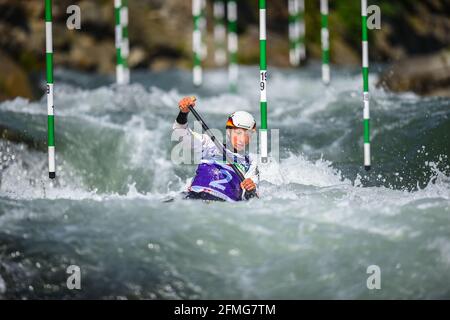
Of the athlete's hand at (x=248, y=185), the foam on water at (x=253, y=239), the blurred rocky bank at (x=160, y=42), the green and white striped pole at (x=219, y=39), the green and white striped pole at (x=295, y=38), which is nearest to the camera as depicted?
the foam on water at (x=253, y=239)

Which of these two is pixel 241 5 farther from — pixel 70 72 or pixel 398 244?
pixel 398 244

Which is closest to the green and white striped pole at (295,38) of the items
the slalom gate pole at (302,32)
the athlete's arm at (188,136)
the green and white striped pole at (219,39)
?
the slalom gate pole at (302,32)

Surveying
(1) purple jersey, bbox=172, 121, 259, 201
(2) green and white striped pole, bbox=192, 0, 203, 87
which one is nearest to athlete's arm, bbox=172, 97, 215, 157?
(1) purple jersey, bbox=172, 121, 259, 201

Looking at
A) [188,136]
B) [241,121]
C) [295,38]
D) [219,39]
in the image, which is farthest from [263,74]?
[295,38]

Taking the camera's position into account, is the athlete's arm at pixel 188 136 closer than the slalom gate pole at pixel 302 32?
Yes

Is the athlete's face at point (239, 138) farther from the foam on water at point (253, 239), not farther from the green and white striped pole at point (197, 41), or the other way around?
the green and white striped pole at point (197, 41)

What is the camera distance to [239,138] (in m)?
7.13

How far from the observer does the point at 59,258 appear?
→ 19.4ft

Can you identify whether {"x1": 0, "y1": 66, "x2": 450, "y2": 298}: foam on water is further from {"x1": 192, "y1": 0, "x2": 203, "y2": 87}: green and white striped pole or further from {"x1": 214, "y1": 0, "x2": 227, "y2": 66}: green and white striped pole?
{"x1": 214, "y1": 0, "x2": 227, "y2": 66}: green and white striped pole

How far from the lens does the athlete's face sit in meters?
7.11

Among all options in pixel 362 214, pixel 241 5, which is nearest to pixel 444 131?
pixel 362 214

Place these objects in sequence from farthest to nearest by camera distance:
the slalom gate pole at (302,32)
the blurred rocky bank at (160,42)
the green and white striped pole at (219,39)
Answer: the slalom gate pole at (302,32)
the green and white striped pole at (219,39)
the blurred rocky bank at (160,42)

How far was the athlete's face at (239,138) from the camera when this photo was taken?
7113 millimetres
